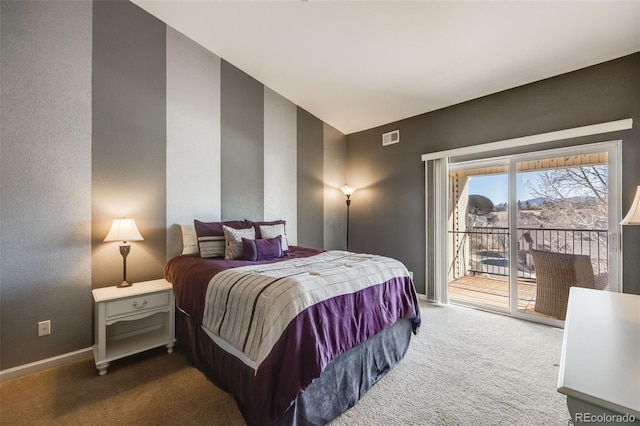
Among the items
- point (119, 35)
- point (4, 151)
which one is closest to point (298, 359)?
point (4, 151)

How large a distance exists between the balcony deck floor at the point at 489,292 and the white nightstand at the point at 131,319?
3517mm

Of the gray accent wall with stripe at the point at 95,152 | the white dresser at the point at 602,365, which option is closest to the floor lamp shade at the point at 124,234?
the gray accent wall with stripe at the point at 95,152

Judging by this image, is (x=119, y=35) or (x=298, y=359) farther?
(x=119, y=35)

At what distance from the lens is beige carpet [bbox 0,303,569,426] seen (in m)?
1.63

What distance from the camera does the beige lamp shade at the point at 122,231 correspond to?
7.46 ft

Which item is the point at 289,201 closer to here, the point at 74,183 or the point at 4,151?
the point at 74,183

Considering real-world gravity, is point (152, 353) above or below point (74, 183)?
below

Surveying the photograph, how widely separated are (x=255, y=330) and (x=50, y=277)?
198 cm

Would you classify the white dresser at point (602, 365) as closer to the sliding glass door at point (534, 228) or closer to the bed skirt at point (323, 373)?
the bed skirt at point (323, 373)

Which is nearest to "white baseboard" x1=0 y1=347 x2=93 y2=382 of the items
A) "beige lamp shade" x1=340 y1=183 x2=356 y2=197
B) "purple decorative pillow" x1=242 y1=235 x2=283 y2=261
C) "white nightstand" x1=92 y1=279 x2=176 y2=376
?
"white nightstand" x1=92 y1=279 x2=176 y2=376

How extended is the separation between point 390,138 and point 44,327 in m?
4.50

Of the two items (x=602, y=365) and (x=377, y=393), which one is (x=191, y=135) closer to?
(x=377, y=393)

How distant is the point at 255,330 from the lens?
1.51 meters

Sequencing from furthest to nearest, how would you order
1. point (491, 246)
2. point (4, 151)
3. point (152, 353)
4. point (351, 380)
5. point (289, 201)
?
1. point (289, 201)
2. point (491, 246)
3. point (152, 353)
4. point (4, 151)
5. point (351, 380)
